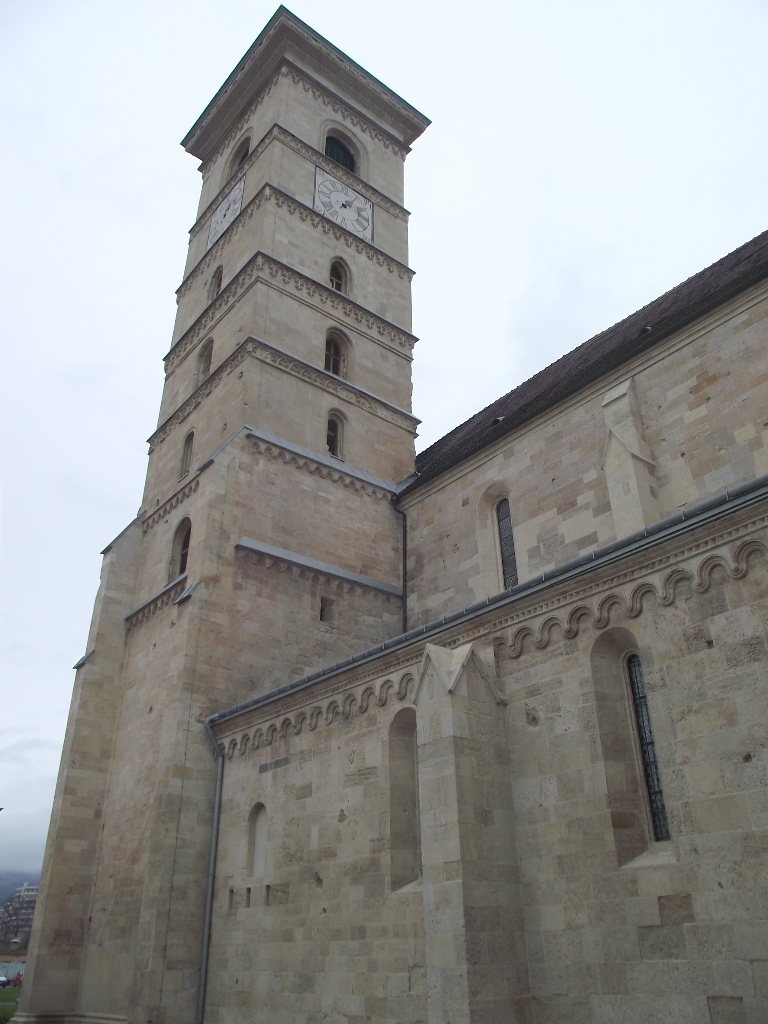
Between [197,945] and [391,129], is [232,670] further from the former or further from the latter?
[391,129]

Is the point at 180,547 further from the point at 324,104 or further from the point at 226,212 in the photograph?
the point at 324,104

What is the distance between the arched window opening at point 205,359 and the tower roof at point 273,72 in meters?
10.6

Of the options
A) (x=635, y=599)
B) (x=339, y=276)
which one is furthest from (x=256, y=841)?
(x=339, y=276)

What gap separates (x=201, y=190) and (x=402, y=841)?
26303 millimetres

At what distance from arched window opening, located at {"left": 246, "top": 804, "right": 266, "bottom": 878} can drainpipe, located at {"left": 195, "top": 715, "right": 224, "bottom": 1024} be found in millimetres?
887

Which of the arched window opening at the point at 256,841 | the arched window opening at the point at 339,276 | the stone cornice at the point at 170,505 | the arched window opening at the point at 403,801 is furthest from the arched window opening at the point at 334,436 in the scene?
the arched window opening at the point at 403,801

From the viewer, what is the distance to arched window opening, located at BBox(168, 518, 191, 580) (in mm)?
20000

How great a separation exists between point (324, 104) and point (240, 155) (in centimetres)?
333

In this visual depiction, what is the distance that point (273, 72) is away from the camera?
2859 cm

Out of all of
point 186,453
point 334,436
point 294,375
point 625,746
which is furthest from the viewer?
point 186,453

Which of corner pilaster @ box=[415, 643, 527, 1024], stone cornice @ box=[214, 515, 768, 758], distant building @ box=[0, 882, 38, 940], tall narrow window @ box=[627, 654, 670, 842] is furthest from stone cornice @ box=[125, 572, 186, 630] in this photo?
distant building @ box=[0, 882, 38, 940]

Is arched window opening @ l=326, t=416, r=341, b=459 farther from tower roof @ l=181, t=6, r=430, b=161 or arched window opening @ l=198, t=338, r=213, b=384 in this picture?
tower roof @ l=181, t=6, r=430, b=161

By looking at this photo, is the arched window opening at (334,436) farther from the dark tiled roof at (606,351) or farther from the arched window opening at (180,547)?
the arched window opening at (180,547)

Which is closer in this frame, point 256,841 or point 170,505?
point 256,841
